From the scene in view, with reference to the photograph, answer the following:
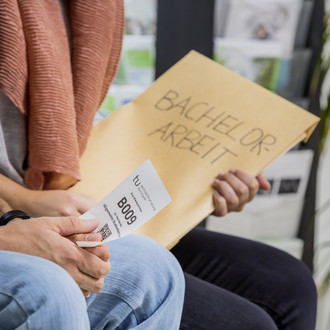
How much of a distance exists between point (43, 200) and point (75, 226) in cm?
16

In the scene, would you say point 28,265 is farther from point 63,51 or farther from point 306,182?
point 306,182

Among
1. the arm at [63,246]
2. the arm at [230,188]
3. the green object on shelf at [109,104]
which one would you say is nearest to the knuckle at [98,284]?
the arm at [63,246]

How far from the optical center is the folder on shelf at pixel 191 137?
766 mm

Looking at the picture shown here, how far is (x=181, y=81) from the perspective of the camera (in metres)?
0.90

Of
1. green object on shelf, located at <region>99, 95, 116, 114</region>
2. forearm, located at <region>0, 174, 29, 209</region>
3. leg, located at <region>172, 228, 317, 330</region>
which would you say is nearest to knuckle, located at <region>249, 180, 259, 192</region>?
leg, located at <region>172, 228, 317, 330</region>

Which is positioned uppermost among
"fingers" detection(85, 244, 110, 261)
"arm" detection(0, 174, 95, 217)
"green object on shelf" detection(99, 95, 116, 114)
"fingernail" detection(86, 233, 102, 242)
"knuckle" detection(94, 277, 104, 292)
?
"fingernail" detection(86, 233, 102, 242)

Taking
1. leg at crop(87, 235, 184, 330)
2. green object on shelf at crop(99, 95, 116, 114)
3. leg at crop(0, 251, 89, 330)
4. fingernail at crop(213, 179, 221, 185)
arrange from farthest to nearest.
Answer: green object on shelf at crop(99, 95, 116, 114) → fingernail at crop(213, 179, 221, 185) → leg at crop(87, 235, 184, 330) → leg at crop(0, 251, 89, 330)

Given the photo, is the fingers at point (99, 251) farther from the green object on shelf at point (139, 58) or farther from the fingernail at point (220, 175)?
the green object on shelf at point (139, 58)

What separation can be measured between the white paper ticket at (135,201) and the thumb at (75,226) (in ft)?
0.06

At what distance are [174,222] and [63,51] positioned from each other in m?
0.31

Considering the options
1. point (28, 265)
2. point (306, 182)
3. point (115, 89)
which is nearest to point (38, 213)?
point (28, 265)

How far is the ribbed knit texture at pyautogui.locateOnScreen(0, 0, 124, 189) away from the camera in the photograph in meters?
0.68

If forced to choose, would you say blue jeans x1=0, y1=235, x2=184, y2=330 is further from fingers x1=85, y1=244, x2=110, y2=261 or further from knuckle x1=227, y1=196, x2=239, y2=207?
knuckle x1=227, y1=196, x2=239, y2=207

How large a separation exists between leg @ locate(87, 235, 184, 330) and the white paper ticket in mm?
73
